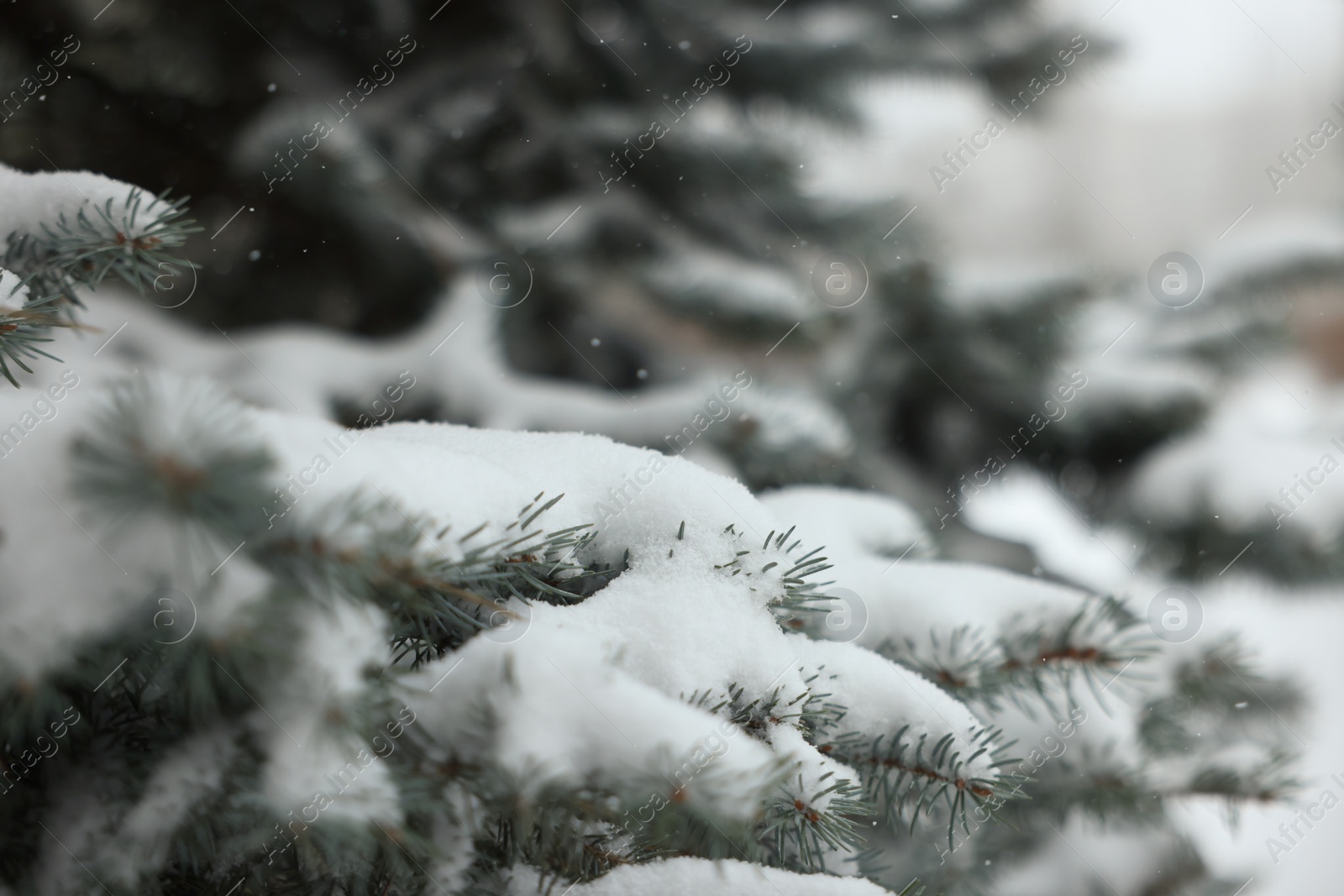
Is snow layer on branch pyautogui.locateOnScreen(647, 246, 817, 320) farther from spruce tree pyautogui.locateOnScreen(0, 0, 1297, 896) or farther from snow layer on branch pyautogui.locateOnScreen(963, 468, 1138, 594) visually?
snow layer on branch pyautogui.locateOnScreen(963, 468, 1138, 594)

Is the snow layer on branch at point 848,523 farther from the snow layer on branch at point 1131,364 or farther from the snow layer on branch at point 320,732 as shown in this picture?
the snow layer on branch at point 1131,364

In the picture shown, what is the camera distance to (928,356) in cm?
162

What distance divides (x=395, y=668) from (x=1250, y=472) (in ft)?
5.18

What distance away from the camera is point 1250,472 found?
140 cm

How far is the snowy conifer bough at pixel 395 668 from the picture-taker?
12.8 inches

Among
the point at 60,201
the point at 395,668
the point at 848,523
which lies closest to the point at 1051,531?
the point at 848,523

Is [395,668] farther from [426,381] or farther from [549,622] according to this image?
[426,381]

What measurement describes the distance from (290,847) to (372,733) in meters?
0.12

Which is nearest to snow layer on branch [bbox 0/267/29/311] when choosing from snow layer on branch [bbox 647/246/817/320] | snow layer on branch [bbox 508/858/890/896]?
snow layer on branch [bbox 508/858/890/896]

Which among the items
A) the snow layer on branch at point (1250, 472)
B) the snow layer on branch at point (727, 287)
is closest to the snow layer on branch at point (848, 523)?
the snow layer on branch at point (727, 287)

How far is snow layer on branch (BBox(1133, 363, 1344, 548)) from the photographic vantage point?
1.35 metres

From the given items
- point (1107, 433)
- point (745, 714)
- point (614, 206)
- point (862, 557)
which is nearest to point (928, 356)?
point (1107, 433)

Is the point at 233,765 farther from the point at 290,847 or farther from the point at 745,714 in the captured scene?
the point at 745,714

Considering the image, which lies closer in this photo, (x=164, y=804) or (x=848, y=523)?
(x=164, y=804)
